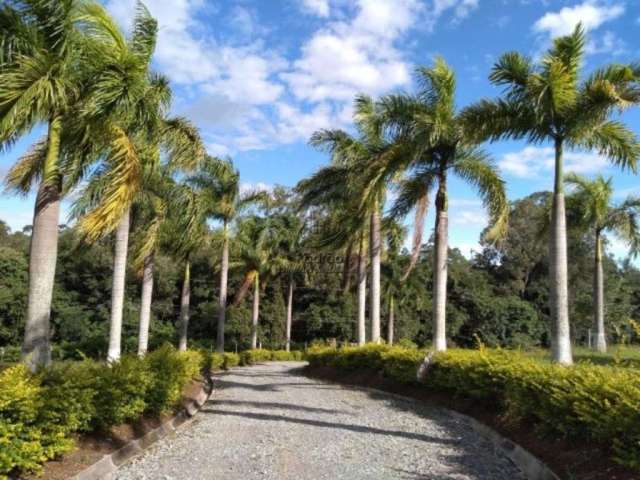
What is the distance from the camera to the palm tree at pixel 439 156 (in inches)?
489

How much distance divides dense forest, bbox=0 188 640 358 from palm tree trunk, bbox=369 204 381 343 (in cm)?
1653

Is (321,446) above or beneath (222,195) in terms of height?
beneath

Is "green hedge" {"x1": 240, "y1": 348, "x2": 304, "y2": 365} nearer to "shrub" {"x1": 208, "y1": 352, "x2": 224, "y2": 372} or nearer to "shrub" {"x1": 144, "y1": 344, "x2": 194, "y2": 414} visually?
"shrub" {"x1": 208, "y1": 352, "x2": 224, "y2": 372}

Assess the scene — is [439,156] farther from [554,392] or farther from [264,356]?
[264,356]

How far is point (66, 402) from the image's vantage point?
5.86 m

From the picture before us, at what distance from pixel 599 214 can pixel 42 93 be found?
76.1ft

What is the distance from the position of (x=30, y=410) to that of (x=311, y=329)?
43.0m

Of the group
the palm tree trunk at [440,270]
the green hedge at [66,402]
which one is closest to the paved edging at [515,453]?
the palm tree trunk at [440,270]

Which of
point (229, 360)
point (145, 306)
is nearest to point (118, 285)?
point (145, 306)

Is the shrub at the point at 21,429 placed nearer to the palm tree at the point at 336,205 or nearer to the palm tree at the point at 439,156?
the palm tree at the point at 439,156

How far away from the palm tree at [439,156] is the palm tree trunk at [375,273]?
3660 millimetres

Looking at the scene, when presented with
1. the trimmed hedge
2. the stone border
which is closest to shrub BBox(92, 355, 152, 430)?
the stone border

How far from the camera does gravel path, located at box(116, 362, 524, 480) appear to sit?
6293 millimetres

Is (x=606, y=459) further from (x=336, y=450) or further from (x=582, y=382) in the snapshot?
(x=336, y=450)
